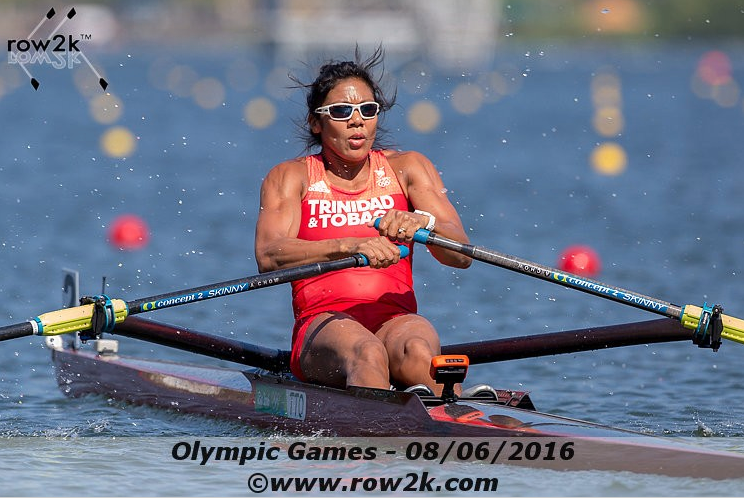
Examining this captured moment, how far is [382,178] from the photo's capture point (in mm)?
7434

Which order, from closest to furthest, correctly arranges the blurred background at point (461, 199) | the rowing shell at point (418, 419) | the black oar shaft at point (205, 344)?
the rowing shell at point (418, 419) < the black oar shaft at point (205, 344) < the blurred background at point (461, 199)

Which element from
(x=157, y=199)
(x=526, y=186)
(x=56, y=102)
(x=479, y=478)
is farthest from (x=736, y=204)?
(x=56, y=102)

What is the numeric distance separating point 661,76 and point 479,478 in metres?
72.1

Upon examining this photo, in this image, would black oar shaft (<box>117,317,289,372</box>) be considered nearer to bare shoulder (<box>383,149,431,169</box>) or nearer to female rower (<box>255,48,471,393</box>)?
female rower (<box>255,48,471,393</box>)

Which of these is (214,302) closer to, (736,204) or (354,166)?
(354,166)

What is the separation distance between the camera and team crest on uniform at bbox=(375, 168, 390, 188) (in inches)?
292

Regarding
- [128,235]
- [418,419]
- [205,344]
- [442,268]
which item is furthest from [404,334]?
[128,235]

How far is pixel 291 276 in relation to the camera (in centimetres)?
674

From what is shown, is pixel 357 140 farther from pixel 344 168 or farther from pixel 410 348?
pixel 410 348

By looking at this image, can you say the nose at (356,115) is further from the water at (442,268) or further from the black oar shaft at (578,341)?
the black oar shaft at (578,341)

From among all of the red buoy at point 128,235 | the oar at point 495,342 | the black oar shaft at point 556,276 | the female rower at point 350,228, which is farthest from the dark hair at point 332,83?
the red buoy at point 128,235

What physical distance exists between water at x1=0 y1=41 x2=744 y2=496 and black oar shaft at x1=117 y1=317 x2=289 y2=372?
0.43 m

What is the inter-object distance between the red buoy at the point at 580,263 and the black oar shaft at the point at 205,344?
6102mm

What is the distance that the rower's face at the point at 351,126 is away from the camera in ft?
23.6
